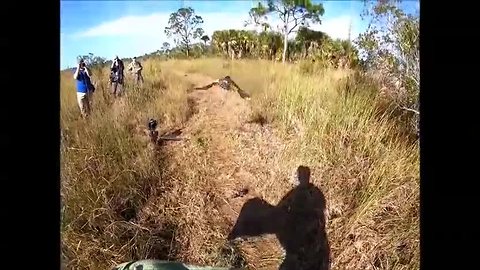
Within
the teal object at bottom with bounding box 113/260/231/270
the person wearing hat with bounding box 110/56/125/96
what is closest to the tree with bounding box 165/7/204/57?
the person wearing hat with bounding box 110/56/125/96

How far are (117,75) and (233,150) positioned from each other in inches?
12.4

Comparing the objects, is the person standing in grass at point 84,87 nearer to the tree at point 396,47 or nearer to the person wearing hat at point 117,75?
the person wearing hat at point 117,75

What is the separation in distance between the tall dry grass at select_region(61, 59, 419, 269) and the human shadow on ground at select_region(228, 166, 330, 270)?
0.08 ft

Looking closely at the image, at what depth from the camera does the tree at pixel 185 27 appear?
5.24 feet

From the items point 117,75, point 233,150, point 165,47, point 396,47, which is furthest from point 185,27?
point 396,47

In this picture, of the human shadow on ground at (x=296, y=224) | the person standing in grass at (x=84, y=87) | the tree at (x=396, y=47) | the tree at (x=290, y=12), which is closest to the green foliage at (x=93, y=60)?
the person standing in grass at (x=84, y=87)

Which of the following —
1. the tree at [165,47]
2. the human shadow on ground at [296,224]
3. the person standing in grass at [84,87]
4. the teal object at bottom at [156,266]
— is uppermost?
the tree at [165,47]

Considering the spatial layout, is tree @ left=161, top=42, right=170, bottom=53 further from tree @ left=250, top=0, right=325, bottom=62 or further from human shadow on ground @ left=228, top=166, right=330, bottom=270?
human shadow on ground @ left=228, top=166, right=330, bottom=270

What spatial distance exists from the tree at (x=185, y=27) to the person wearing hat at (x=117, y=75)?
128 mm

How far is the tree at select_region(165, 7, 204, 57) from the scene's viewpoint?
5.24 ft
